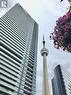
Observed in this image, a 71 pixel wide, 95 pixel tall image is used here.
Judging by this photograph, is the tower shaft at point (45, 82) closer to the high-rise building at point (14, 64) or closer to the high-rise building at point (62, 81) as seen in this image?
the high-rise building at point (14, 64)

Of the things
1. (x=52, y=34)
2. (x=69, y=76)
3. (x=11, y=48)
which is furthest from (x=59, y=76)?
(x=52, y=34)

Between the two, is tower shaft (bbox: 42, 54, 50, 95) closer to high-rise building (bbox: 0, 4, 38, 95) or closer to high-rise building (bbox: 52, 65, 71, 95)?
high-rise building (bbox: 0, 4, 38, 95)

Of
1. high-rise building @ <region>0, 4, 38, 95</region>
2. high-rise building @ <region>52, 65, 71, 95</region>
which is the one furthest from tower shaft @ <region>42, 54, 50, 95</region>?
high-rise building @ <region>52, 65, 71, 95</region>

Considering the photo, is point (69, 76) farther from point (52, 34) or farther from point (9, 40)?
point (52, 34)

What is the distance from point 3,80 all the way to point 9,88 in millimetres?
4425

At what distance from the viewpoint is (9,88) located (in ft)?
251

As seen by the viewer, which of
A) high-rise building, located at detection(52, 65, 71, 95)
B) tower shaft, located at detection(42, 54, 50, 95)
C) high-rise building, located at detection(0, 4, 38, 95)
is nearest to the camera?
tower shaft, located at detection(42, 54, 50, 95)

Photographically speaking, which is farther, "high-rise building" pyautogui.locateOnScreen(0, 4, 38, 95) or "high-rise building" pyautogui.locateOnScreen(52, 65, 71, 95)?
"high-rise building" pyautogui.locateOnScreen(52, 65, 71, 95)

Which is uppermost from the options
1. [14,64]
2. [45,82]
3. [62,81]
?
[62,81]

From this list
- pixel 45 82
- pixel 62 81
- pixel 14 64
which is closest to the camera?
pixel 45 82

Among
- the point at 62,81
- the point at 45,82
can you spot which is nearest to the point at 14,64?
the point at 45,82

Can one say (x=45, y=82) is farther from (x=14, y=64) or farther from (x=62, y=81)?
(x=62, y=81)

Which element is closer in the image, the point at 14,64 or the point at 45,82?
the point at 45,82

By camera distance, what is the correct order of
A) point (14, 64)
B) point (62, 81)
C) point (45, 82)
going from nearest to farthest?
point (45, 82), point (14, 64), point (62, 81)
